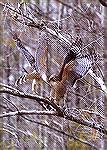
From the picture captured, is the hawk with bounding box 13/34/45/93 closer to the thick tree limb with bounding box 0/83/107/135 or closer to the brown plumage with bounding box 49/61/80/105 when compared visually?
the brown plumage with bounding box 49/61/80/105

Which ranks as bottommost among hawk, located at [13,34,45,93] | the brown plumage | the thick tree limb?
the thick tree limb

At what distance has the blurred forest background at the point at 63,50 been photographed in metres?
2.12

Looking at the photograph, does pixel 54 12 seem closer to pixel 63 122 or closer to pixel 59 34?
pixel 59 34

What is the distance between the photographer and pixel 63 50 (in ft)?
7.04

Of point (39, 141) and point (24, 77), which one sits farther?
point (39, 141)

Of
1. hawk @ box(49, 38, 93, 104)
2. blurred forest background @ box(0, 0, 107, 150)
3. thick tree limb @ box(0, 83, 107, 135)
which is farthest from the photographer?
blurred forest background @ box(0, 0, 107, 150)

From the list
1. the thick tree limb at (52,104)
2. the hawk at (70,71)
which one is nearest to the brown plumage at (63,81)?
the hawk at (70,71)

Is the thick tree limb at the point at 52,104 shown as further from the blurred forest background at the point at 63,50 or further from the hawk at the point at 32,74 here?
the hawk at the point at 32,74

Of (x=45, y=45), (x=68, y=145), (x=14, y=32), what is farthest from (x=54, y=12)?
(x=68, y=145)

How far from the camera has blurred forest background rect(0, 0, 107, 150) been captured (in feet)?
6.97

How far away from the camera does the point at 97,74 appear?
85.7 inches

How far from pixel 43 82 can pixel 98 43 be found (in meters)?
0.32

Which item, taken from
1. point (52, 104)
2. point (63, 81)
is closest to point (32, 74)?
point (63, 81)

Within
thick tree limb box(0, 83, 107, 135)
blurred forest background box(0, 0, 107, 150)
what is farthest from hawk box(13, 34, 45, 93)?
thick tree limb box(0, 83, 107, 135)
